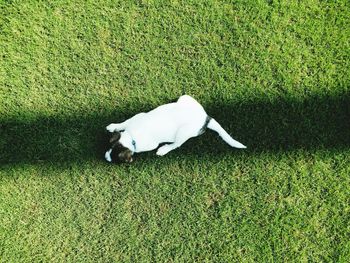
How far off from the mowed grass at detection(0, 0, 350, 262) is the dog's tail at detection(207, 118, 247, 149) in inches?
10.7

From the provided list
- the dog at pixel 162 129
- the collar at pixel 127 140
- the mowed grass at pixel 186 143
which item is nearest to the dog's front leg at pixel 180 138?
the dog at pixel 162 129

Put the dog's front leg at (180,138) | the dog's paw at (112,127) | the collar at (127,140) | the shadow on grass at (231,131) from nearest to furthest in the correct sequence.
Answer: the collar at (127,140), the dog's front leg at (180,138), the dog's paw at (112,127), the shadow on grass at (231,131)

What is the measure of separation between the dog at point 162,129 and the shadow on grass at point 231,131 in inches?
12.3

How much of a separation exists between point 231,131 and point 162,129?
3.03 feet

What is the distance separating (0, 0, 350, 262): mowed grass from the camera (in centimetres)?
A: 409

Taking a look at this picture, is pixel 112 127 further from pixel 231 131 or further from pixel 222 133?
pixel 231 131

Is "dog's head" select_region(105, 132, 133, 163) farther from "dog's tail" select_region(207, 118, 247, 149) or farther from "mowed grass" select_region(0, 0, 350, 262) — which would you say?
"dog's tail" select_region(207, 118, 247, 149)

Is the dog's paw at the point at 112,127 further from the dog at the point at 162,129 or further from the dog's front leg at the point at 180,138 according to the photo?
the dog's front leg at the point at 180,138

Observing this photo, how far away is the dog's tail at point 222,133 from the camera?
3.86 metres

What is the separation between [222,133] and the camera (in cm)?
388

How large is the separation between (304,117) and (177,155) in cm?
146

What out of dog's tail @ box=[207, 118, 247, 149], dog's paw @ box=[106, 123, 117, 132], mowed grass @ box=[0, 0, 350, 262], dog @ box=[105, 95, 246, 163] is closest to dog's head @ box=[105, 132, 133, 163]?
dog @ box=[105, 95, 246, 163]

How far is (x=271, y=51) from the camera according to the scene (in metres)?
4.30

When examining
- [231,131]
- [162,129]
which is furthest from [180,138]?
[231,131]
